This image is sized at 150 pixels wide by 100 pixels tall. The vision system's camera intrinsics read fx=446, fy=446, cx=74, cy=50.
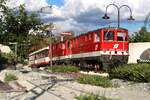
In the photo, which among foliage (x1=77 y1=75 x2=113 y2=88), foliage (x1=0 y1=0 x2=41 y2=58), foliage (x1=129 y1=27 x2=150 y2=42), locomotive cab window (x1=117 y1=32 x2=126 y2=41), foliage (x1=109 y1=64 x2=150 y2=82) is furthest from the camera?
foliage (x1=129 y1=27 x2=150 y2=42)

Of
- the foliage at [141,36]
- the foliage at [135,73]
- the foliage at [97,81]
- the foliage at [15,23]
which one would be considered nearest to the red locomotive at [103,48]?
the foliage at [15,23]

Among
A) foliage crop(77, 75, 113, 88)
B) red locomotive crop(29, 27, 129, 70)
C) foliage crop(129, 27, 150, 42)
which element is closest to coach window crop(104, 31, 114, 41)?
red locomotive crop(29, 27, 129, 70)

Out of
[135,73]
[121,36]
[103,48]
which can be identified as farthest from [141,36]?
[135,73]

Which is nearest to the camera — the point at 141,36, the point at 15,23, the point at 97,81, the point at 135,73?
the point at 97,81

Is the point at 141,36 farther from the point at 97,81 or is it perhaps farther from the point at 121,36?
the point at 97,81

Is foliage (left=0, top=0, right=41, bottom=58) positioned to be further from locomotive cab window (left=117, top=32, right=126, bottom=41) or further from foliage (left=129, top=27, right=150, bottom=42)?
foliage (left=129, top=27, right=150, bottom=42)

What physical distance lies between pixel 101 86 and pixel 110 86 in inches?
17.3

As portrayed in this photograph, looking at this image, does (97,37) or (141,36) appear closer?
(97,37)

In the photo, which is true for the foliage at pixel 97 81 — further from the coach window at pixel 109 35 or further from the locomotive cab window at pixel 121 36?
the locomotive cab window at pixel 121 36

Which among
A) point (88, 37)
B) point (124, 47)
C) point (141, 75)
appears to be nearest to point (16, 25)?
point (88, 37)

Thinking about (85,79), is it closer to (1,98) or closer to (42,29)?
(1,98)

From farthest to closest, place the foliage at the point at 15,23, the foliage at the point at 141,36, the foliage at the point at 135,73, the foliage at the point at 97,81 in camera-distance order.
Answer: the foliage at the point at 141,36 < the foliage at the point at 15,23 < the foliage at the point at 135,73 < the foliage at the point at 97,81

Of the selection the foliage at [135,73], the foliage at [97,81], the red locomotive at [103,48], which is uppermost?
the red locomotive at [103,48]

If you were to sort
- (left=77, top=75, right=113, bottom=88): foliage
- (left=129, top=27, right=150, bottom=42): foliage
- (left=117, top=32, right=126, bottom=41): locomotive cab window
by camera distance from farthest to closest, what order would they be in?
(left=129, top=27, right=150, bottom=42): foliage < (left=117, top=32, right=126, bottom=41): locomotive cab window < (left=77, top=75, right=113, bottom=88): foliage
